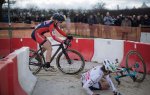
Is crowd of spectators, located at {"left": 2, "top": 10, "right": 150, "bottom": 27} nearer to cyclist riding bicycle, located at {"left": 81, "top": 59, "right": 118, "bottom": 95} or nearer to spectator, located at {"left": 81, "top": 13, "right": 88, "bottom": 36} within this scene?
spectator, located at {"left": 81, "top": 13, "right": 88, "bottom": 36}

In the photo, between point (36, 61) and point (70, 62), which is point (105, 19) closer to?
point (70, 62)

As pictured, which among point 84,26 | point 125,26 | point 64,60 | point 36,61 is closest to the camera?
point 36,61

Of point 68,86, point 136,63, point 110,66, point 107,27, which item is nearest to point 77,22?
point 107,27

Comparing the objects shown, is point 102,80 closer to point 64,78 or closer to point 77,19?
point 64,78

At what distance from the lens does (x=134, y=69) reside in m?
9.34

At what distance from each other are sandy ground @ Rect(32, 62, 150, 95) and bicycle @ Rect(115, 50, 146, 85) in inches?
6.4

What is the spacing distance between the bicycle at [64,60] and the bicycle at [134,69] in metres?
1.15

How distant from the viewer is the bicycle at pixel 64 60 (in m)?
9.76

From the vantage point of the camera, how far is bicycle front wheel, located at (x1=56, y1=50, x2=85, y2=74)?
32.3ft

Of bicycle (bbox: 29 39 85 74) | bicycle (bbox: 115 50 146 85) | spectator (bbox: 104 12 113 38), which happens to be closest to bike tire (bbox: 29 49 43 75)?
bicycle (bbox: 29 39 85 74)

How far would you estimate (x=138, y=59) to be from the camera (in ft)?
31.7

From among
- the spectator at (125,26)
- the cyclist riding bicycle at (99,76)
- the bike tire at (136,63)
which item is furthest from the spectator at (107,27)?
the cyclist riding bicycle at (99,76)

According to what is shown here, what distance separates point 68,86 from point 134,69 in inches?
73.5

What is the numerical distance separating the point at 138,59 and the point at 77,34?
1724 cm
